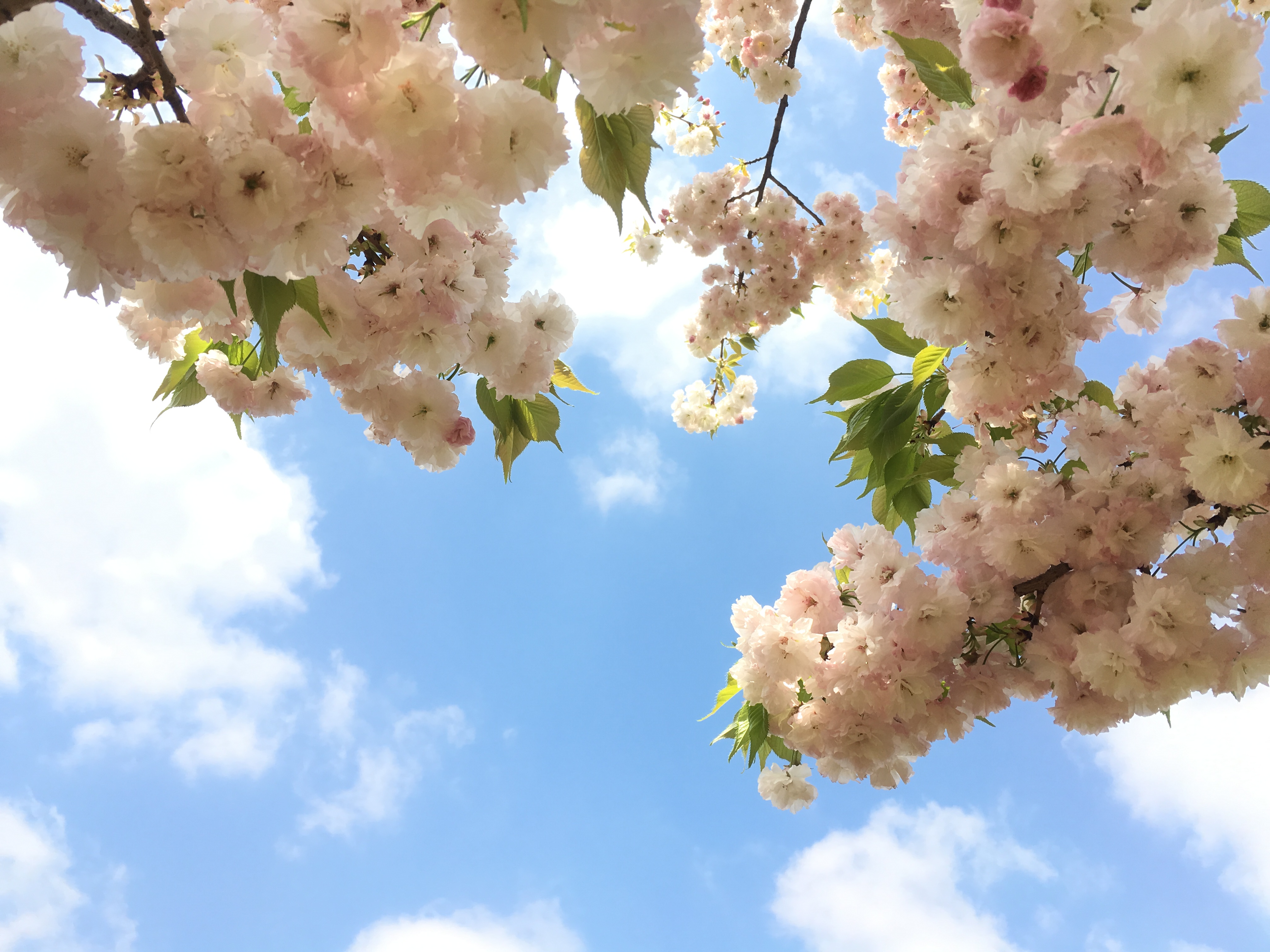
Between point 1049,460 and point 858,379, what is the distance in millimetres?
511

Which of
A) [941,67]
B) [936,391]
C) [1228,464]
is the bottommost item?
[1228,464]

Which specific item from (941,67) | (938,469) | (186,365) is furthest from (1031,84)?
(186,365)

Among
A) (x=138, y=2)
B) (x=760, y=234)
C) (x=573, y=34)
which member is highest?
(x=760, y=234)

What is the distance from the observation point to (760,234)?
4547 millimetres

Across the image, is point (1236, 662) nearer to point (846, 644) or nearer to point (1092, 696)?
point (1092, 696)

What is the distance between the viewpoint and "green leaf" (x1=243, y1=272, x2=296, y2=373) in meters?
1.06

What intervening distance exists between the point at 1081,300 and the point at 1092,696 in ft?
2.67

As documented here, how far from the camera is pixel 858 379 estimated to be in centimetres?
200

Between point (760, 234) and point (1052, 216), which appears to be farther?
point (760, 234)

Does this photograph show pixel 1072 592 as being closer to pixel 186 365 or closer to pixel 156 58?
pixel 156 58

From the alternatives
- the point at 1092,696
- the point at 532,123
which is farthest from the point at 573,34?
the point at 1092,696

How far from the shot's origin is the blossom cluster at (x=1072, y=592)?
53.9 inches

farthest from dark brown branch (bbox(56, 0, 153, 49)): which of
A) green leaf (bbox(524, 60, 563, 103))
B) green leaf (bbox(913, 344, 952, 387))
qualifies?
green leaf (bbox(913, 344, 952, 387))

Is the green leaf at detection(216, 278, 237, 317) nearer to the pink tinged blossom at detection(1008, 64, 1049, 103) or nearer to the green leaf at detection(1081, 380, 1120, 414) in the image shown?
the pink tinged blossom at detection(1008, 64, 1049, 103)
